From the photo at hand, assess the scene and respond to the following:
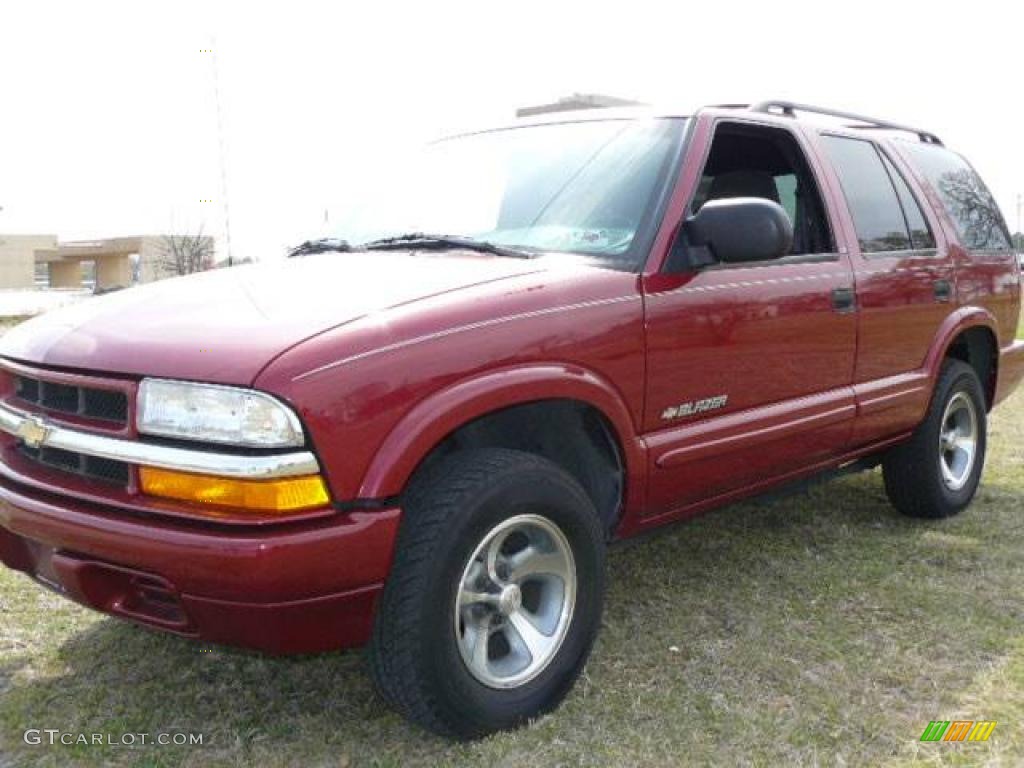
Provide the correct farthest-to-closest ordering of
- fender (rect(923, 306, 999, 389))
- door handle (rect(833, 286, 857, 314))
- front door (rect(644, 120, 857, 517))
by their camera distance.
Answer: fender (rect(923, 306, 999, 389))
door handle (rect(833, 286, 857, 314))
front door (rect(644, 120, 857, 517))

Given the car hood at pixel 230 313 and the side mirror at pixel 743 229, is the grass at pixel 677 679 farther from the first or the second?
the side mirror at pixel 743 229

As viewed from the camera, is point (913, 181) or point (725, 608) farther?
point (913, 181)

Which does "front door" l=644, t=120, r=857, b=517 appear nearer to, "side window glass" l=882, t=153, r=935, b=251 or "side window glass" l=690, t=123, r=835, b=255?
"side window glass" l=690, t=123, r=835, b=255

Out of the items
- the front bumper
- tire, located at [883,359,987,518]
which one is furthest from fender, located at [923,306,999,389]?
the front bumper

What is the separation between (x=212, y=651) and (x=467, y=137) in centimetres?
228

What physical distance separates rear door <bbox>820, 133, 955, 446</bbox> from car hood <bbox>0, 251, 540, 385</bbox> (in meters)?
1.87

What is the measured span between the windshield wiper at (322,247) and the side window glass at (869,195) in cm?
216

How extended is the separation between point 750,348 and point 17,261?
80429 mm

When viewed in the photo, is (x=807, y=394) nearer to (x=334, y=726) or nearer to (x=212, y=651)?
(x=334, y=726)

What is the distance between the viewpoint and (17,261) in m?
73.9

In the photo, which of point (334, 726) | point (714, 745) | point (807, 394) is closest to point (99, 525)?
point (334, 726)

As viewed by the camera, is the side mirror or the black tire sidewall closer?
the black tire sidewall

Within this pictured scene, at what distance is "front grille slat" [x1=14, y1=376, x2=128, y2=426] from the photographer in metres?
2.59

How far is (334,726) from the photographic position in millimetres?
2969
